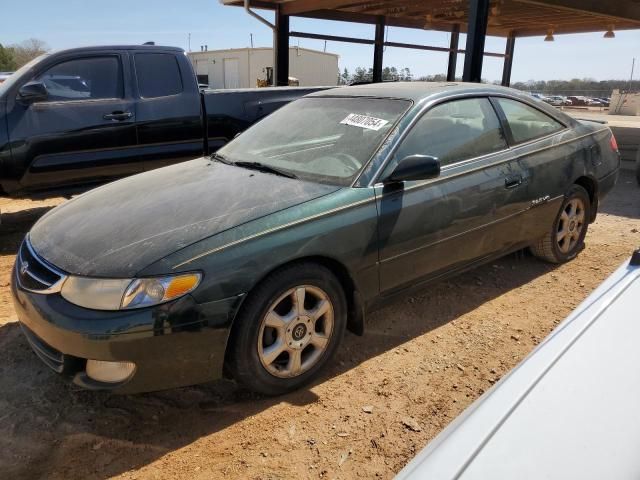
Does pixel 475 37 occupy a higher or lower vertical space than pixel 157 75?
higher

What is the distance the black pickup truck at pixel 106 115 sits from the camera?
5.12 metres

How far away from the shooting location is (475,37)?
26.8ft

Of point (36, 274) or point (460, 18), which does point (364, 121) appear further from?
point (460, 18)

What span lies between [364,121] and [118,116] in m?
3.26

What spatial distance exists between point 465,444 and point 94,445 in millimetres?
1874

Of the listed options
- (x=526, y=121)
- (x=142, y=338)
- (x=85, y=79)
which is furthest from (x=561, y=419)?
(x=85, y=79)

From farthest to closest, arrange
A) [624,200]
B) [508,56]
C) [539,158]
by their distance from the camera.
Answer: [508,56] < [624,200] < [539,158]

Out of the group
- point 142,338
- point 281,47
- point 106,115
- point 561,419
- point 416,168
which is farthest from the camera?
point 281,47

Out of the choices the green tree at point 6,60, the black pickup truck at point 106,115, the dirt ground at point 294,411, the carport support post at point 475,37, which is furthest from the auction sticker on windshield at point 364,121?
the green tree at point 6,60

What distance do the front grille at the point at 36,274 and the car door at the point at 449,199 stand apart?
1.68 meters

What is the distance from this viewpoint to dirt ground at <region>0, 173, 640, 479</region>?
Result: 2312 millimetres

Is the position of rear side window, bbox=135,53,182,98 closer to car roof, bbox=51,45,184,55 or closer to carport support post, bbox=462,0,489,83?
car roof, bbox=51,45,184,55

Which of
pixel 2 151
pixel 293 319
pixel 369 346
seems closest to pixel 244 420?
pixel 293 319

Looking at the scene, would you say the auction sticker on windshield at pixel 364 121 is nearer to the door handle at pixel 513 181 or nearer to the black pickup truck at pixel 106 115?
the door handle at pixel 513 181
